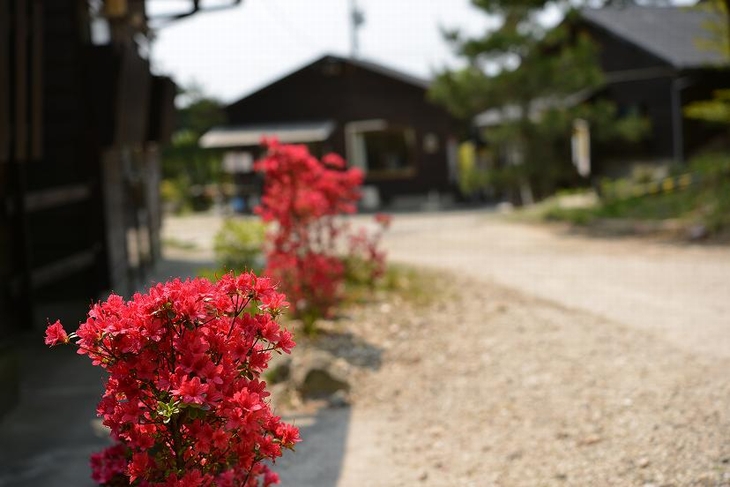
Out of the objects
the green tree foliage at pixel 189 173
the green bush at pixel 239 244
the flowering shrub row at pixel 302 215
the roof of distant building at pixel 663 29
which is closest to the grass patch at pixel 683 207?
the roof of distant building at pixel 663 29

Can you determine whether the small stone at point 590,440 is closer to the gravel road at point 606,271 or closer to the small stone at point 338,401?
the small stone at point 338,401

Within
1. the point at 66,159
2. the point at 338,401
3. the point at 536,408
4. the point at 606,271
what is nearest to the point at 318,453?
the point at 338,401

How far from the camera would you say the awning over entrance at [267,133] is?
1191 inches

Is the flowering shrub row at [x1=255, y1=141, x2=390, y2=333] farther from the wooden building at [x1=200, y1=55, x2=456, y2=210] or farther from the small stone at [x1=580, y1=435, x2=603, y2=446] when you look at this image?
the wooden building at [x1=200, y1=55, x2=456, y2=210]

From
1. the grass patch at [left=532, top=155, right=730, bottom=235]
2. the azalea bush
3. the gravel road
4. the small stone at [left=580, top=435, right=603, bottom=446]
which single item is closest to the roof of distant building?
the grass patch at [left=532, top=155, right=730, bottom=235]

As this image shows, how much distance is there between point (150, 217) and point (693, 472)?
10.2 metres

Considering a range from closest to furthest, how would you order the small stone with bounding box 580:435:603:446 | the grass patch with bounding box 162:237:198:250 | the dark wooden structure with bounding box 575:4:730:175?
the small stone with bounding box 580:435:603:446 → the grass patch with bounding box 162:237:198:250 → the dark wooden structure with bounding box 575:4:730:175

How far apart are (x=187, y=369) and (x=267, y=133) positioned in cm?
2837

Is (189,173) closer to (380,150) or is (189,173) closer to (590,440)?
(380,150)

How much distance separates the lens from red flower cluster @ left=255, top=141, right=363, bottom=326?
8.91 meters

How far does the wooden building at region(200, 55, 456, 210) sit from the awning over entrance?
0.07 metres

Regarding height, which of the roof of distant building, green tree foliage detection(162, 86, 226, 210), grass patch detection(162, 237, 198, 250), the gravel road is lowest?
the gravel road

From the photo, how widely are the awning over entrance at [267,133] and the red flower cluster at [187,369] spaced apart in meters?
26.5

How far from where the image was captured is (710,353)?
7.25 meters
